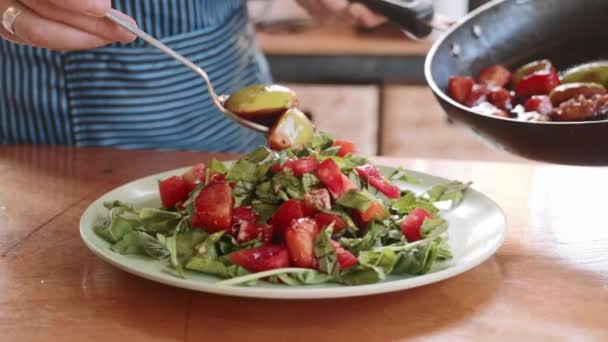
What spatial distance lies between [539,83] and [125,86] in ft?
2.23

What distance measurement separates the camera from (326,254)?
2.89ft

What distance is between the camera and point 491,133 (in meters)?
1.09

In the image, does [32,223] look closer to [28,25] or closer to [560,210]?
[28,25]

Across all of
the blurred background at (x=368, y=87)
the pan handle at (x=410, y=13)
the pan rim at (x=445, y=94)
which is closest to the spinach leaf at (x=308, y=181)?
the pan rim at (x=445, y=94)

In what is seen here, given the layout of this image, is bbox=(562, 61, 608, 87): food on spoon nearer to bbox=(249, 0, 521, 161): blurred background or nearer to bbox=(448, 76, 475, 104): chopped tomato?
bbox=(448, 76, 475, 104): chopped tomato

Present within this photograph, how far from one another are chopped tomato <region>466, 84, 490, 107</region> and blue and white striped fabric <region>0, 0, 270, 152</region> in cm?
52

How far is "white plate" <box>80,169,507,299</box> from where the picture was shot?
0.83 m

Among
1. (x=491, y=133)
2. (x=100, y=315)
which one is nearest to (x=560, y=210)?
(x=491, y=133)

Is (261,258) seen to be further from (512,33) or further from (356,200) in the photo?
(512,33)

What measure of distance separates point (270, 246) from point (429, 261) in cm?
16

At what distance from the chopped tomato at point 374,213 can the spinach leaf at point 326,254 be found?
3.0 inches

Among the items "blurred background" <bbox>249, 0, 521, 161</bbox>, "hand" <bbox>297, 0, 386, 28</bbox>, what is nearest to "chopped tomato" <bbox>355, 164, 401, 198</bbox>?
"hand" <bbox>297, 0, 386, 28</bbox>

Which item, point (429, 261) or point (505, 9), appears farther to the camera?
point (505, 9)

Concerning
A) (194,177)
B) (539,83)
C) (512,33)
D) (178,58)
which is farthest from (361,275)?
(512,33)
